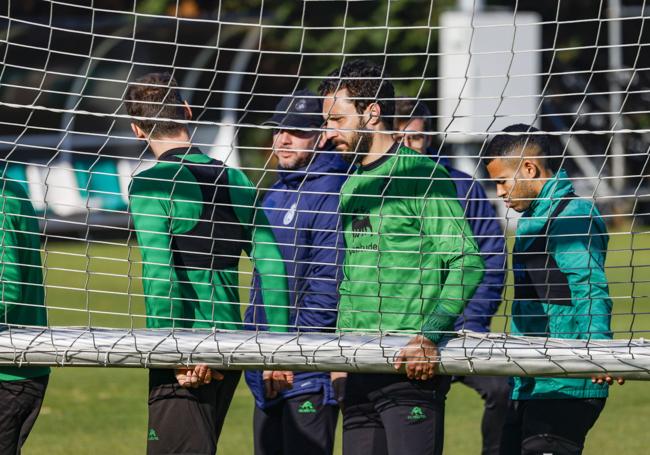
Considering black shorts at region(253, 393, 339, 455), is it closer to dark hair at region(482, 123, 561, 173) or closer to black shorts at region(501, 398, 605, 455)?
black shorts at region(501, 398, 605, 455)

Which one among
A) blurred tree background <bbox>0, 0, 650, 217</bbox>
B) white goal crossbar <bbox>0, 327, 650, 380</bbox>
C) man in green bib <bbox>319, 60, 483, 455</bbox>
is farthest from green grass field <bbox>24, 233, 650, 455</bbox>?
blurred tree background <bbox>0, 0, 650, 217</bbox>

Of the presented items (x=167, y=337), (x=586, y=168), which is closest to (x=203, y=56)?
(x=586, y=168)

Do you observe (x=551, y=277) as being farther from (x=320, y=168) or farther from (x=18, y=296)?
(x=18, y=296)

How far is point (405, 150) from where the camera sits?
527 cm

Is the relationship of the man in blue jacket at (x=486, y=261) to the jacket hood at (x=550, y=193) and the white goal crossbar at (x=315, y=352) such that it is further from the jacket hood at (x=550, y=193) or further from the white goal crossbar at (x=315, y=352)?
the white goal crossbar at (x=315, y=352)

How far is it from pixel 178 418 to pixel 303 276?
1258 millimetres

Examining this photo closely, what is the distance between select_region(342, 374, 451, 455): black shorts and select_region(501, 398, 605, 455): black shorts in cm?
38

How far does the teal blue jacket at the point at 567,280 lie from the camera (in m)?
5.04

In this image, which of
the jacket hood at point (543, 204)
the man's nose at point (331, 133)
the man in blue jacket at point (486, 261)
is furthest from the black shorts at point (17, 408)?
the man in blue jacket at point (486, 261)

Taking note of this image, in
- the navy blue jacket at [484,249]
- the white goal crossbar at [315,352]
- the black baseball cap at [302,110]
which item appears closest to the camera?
the white goal crossbar at [315,352]

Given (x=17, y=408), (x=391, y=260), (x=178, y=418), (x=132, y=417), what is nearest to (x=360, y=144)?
(x=391, y=260)

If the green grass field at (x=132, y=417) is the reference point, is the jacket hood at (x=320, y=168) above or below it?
above

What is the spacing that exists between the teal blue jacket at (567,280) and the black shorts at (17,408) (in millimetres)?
2029

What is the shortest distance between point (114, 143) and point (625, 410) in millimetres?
12983
